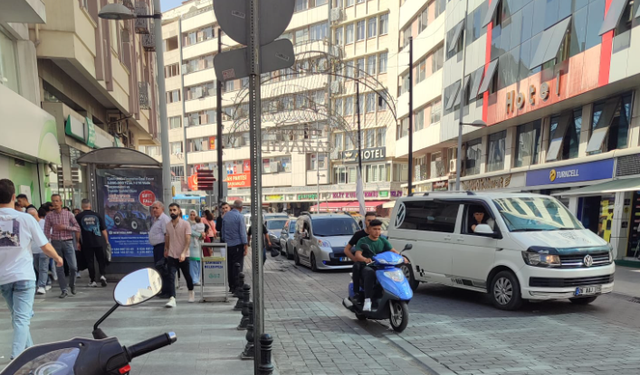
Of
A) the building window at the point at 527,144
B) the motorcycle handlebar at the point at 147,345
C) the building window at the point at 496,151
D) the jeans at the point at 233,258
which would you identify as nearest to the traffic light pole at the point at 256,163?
the motorcycle handlebar at the point at 147,345

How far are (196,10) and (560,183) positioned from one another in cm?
5304

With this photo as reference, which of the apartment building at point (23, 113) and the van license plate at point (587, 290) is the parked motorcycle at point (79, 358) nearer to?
the van license plate at point (587, 290)

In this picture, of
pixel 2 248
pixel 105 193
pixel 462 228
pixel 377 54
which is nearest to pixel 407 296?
pixel 462 228

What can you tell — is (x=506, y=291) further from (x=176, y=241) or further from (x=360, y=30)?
(x=360, y=30)

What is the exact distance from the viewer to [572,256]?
255 inches

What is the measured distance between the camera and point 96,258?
29.1 ft

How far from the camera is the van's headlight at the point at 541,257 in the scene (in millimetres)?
6445

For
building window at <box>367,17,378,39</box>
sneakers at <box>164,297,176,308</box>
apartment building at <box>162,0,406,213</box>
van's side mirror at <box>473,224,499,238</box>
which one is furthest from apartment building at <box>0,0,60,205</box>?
building window at <box>367,17,378,39</box>

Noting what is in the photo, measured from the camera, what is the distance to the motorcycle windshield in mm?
1570

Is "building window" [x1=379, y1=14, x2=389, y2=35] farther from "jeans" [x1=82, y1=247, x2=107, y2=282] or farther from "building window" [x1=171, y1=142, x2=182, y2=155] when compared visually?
"jeans" [x1=82, y1=247, x2=107, y2=282]

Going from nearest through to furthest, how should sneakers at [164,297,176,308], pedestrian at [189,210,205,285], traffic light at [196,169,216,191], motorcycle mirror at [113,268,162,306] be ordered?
1. motorcycle mirror at [113,268,162,306]
2. sneakers at [164,297,176,308]
3. pedestrian at [189,210,205,285]
4. traffic light at [196,169,216,191]

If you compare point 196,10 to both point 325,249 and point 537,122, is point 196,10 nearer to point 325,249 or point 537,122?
point 537,122

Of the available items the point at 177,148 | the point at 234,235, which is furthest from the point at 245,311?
the point at 177,148

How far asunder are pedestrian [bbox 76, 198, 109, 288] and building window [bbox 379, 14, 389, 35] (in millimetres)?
39634
